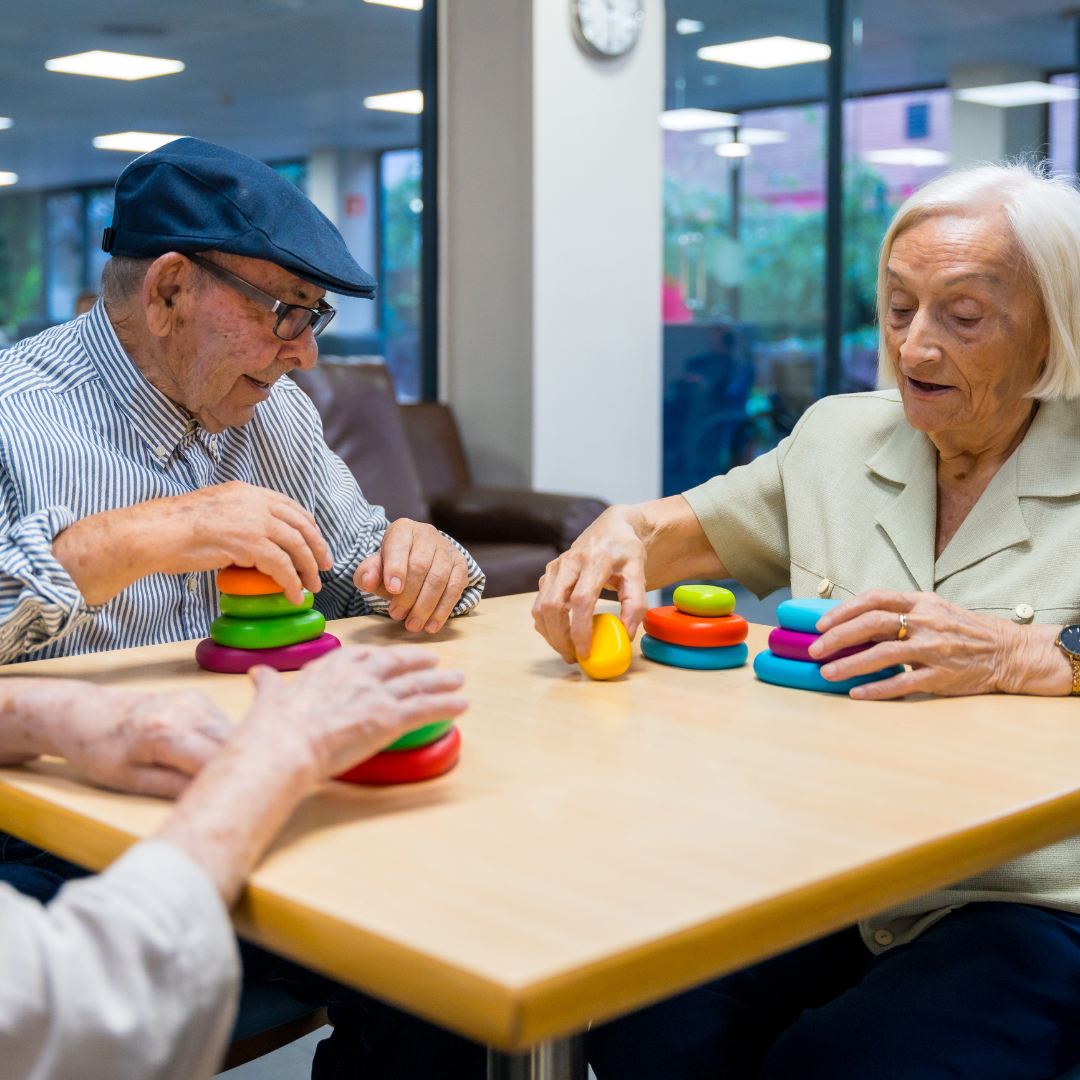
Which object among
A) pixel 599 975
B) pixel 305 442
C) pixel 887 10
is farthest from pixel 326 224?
pixel 887 10

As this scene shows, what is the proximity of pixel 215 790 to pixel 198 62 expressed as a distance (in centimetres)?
396

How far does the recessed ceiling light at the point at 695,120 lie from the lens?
214 inches

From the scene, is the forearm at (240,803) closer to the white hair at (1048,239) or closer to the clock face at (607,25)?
the white hair at (1048,239)

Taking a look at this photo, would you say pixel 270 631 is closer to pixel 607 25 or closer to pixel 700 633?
pixel 700 633

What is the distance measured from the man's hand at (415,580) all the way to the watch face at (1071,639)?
2.37 ft

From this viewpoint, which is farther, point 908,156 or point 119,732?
point 908,156

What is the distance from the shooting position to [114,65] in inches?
161

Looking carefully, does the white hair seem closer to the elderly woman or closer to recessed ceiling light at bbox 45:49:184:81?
the elderly woman

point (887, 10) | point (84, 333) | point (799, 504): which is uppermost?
point (887, 10)

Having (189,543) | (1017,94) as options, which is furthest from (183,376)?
(1017,94)

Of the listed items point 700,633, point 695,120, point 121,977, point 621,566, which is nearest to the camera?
point 121,977

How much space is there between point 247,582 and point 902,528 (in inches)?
31.7

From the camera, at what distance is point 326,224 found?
5.48 feet

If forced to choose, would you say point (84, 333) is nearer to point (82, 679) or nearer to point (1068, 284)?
point (82, 679)
